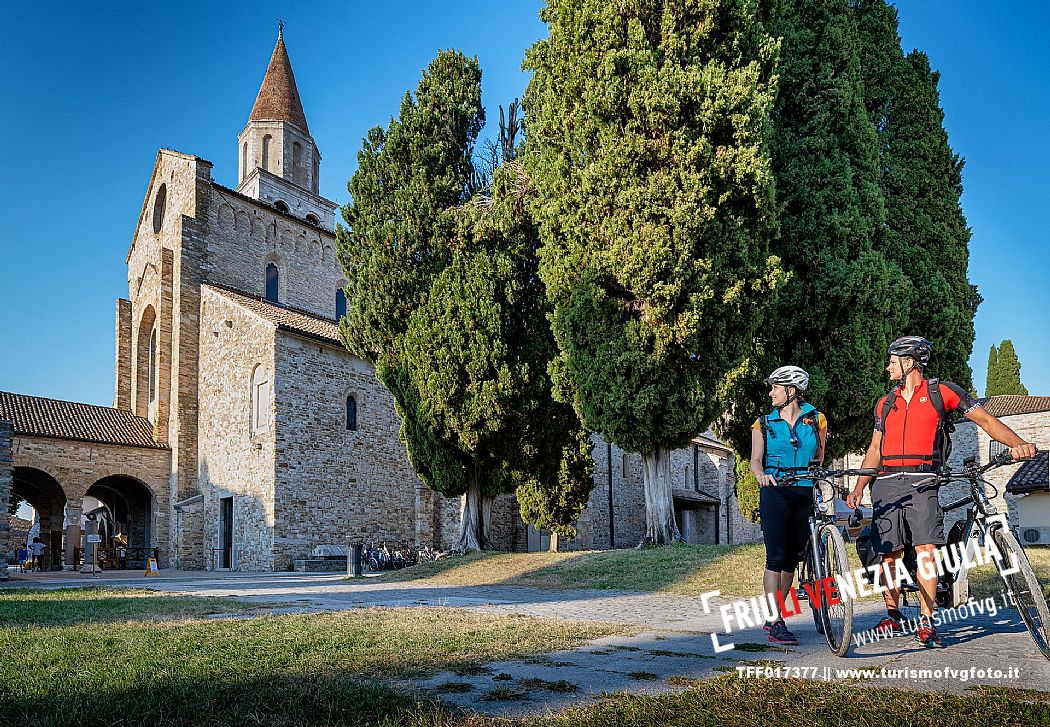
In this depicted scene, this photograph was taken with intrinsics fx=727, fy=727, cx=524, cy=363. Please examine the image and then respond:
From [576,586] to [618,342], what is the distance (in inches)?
158

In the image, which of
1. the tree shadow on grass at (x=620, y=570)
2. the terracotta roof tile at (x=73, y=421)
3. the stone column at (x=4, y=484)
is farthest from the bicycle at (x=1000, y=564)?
the terracotta roof tile at (x=73, y=421)

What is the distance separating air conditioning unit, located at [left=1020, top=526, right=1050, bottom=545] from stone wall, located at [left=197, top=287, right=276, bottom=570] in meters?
25.5

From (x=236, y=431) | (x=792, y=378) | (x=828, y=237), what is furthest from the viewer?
(x=236, y=431)

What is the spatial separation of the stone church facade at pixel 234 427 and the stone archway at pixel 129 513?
0.10 m

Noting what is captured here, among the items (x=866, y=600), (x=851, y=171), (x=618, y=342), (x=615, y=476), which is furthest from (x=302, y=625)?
(x=615, y=476)

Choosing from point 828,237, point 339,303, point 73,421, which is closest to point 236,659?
point 828,237

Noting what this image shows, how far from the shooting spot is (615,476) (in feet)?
92.6

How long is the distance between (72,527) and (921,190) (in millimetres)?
23250

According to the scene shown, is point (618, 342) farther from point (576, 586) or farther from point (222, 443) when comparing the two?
point (222, 443)

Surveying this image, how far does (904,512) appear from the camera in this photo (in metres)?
4.16

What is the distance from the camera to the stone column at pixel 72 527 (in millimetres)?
20375

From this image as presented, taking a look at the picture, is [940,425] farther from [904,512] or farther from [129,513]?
[129,513]

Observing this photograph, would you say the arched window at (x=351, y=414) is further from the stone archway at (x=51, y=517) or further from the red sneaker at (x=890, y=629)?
the red sneaker at (x=890, y=629)

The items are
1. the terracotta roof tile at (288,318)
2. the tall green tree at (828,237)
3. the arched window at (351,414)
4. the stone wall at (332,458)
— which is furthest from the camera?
the arched window at (351,414)
